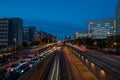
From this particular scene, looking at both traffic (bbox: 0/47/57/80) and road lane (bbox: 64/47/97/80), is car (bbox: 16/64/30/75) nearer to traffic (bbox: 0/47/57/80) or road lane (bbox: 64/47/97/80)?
traffic (bbox: 0/47/57/80)

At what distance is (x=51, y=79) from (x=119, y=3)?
467 feet

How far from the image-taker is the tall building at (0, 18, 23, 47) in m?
140

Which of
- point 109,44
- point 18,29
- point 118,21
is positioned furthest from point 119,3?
point 109,44

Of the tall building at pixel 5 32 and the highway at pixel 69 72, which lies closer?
the highway at pixel 69 72

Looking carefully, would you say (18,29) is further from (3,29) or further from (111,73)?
(111,73)

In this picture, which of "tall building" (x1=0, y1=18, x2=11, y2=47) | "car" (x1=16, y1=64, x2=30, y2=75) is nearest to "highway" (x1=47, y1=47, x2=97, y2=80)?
"car" (x1=16, y1=64, x2=30, y2=75)

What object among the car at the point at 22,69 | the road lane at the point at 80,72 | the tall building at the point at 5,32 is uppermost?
the tall building at the point at 5,32

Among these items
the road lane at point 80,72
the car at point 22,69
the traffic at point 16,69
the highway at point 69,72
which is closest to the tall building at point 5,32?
the highway at point 69,72

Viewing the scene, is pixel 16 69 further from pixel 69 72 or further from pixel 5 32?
pixel 5 32

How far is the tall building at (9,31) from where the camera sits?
460 feet

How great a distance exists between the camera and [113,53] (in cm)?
6675

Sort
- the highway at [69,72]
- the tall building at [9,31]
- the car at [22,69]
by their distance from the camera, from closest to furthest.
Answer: the car at [22,69] → the highway at [69,72] → the tall building at [9,31]

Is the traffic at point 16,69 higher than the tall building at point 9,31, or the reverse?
the tall building at point 9,31

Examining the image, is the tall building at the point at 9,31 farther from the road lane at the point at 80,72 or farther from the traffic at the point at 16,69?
the traffic at the point at 16,69
